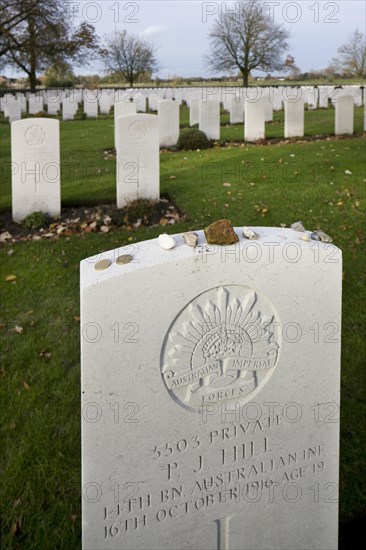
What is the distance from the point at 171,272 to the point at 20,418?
2.26 meters

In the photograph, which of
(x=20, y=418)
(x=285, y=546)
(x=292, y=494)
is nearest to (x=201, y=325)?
(x=292, y=494)

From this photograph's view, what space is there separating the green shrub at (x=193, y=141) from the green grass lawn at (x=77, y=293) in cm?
58

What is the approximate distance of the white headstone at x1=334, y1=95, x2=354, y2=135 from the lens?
48.2 ft

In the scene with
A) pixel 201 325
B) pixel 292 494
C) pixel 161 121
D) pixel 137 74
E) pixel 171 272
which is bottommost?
pixel 292 494

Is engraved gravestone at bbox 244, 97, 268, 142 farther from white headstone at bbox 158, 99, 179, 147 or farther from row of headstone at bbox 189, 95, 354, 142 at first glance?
white headstone at bbox 158, 99, 179, 147

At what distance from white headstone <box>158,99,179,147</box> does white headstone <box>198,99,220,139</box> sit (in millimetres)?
757

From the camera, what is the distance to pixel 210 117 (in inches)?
576

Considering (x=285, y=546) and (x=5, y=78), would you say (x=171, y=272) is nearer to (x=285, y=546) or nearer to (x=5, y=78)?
(x=285, y=546)

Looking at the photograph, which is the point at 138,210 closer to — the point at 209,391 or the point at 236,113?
the point at 209,391

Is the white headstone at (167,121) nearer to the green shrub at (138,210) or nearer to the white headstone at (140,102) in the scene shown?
the green shrub at (138,210)

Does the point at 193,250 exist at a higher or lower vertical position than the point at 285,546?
higher

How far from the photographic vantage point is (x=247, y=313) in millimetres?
2113

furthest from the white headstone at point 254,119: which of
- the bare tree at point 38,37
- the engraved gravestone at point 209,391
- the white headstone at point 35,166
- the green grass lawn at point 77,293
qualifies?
the bare tree at point 38,37

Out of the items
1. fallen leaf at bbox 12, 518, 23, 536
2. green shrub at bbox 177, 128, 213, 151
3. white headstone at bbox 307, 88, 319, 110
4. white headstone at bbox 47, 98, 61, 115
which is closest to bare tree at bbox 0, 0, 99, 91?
white headstone at bbox 47, 98, 61, 115
